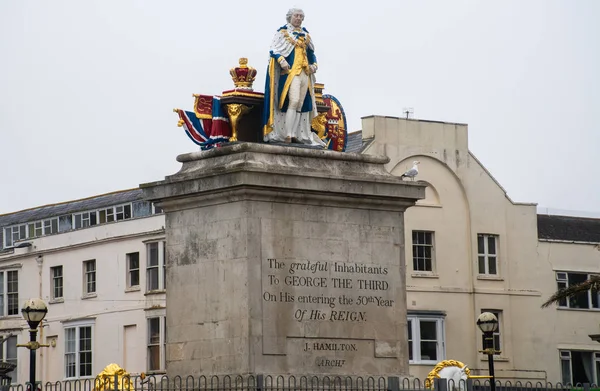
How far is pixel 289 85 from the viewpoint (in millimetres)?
31438

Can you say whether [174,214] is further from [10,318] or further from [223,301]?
[10,318]

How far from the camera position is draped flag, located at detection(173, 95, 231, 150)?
104 ft

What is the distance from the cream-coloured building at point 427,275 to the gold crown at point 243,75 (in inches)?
1228

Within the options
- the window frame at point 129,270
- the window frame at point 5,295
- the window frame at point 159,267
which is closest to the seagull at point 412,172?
the window frame at point 159,267

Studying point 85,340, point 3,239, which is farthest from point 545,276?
point 3,239

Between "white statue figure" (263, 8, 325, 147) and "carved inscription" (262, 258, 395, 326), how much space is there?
8.18 ft

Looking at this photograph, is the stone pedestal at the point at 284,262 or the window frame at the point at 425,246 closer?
the stone pedestal at the point at 284,262

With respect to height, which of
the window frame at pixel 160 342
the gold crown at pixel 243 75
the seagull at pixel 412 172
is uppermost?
the seagull at pixel 412 172

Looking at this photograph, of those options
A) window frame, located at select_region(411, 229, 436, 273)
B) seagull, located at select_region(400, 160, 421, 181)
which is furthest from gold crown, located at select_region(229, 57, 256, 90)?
window frame, located at select_region(411, 229, 436, 273)

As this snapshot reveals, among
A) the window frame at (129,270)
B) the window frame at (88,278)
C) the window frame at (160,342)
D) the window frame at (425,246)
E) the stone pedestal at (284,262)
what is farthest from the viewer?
the window frame at (88,278)

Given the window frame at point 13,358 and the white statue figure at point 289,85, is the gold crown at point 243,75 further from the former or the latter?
the window frame at point 13,358

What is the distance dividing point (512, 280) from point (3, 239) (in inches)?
897

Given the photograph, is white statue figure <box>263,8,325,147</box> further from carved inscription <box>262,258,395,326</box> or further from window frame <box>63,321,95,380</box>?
window frame <box>63,321,95,380</box>

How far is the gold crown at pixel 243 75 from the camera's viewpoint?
31906 millimetres
